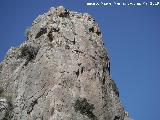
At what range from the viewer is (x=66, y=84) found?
28078 millimetres

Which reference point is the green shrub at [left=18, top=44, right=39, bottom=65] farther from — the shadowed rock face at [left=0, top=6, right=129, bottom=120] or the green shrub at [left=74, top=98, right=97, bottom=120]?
the green shrub at [left=74, top=98, right=97, bottom=120]

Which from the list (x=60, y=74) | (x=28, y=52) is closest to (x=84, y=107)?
(x=60, y=74)

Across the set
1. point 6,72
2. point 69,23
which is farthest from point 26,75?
point 69,23

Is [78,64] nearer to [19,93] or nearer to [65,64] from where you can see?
[65,64]

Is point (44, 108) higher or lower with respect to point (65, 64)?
lower

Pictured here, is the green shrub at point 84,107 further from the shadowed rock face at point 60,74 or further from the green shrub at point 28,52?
the green shrub at point 28,52

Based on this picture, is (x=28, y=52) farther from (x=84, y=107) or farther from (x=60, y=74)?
(x=84, y=107)

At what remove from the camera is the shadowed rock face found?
1072 inches

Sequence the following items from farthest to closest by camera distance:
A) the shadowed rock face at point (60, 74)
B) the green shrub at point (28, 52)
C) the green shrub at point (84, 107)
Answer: the green shrub at point (28, 52) → the shadowed rock face at point (60, 74) → the green shrub at point (84, 107)

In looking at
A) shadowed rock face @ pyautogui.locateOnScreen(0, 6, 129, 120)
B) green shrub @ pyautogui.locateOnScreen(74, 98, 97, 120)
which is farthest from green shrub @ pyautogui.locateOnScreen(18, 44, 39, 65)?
green shrub @ pyautogui.locateOnScreen(74, 98, 97, 120)

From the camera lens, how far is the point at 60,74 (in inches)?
1123

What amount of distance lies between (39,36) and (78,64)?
A: 607 centimetres

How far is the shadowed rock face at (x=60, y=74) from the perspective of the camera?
27.2 metres

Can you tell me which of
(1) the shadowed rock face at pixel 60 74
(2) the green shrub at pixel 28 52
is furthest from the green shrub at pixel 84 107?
(2) the green shrub at pixel 28 52
